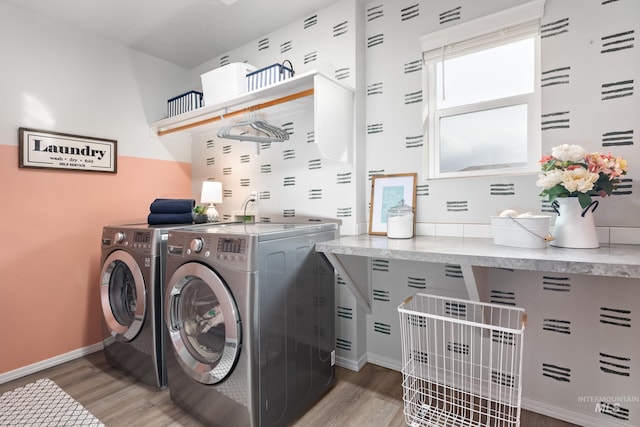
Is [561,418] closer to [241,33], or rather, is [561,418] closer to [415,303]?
[415,303]

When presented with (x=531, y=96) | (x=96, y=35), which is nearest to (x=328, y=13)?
(x=531, y=96)

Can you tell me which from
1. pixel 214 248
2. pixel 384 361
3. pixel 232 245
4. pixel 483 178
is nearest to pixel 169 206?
pixel 214 248

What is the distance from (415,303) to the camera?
192 centimetres

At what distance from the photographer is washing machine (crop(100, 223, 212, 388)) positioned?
1.98 meters

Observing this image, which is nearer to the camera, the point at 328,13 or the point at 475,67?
the point at 475,67

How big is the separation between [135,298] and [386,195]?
1.83 meters

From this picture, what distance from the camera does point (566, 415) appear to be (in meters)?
1.65

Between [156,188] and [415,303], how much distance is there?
2.50 metres

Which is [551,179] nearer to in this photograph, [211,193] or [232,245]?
[232,245]

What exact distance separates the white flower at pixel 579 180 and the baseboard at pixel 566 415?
115 centimetres

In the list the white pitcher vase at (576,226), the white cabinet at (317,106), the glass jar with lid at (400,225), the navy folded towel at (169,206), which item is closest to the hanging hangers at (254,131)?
the white cabinet at (317,106)

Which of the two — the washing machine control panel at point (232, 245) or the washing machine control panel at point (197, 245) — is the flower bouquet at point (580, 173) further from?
the washing machine control panel at point (197, 245)

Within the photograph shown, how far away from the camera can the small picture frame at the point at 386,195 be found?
211 cm

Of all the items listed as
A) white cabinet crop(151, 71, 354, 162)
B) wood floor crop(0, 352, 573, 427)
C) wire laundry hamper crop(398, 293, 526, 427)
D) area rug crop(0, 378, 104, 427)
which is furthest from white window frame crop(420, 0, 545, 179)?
area rug crop(0, 378, 104, 427)
